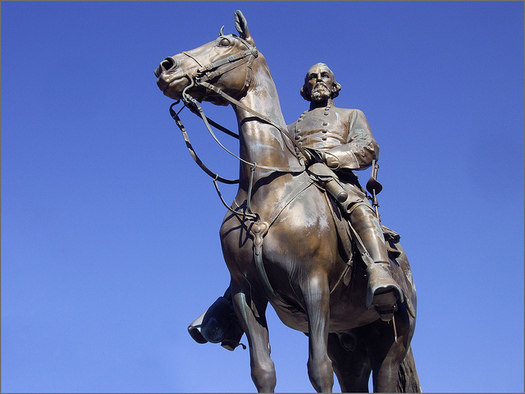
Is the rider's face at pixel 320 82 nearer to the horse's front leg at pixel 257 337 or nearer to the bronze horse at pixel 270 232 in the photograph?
the bronze horse at pixel 270 232

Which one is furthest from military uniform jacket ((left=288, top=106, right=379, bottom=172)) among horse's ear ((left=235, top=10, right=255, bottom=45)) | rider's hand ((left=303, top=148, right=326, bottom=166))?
horse's ear ((left=235, top=10, right=255, bottom=45))

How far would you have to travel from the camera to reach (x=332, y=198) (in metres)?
10.3

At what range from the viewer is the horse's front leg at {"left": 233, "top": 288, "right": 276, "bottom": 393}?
9430 mm

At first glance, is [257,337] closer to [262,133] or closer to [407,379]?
[262,133]

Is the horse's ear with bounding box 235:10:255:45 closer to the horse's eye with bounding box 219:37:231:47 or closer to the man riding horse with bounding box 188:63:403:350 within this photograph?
the horse's eye with bounding box 219:37:231:47

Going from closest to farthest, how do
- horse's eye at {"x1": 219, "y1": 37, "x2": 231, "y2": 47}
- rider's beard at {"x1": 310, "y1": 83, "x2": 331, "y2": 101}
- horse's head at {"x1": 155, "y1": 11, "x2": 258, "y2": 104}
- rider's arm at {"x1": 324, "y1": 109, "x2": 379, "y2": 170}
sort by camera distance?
horse's head at {"x1": 155, "y1": 11, "x2": 258, "y2": 104} < horse's eye at {"x1": 219, "y1": 37, "x2": 231, "y2": 47} < rider's arm at {"x1": 324, "y1": 109, "x2": 379, "y2": 170} < rider's beard at {"x1": 310, "y1": 83, "x2": 331, "y2": 101}

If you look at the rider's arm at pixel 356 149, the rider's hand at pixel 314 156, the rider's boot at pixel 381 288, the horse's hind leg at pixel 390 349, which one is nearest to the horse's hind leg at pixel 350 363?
the horse's hind leg at pixel 390 349

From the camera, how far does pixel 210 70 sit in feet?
33.9

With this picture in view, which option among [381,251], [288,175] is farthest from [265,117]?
[381,251]

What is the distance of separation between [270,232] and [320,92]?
3.03 meters

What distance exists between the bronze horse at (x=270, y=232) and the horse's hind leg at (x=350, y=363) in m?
0.69

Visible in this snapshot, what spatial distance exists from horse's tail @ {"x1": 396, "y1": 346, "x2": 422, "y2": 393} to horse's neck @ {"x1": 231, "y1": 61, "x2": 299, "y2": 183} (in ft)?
12.5

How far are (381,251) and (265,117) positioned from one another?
2218mm

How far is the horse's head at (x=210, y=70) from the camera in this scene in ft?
33.7
